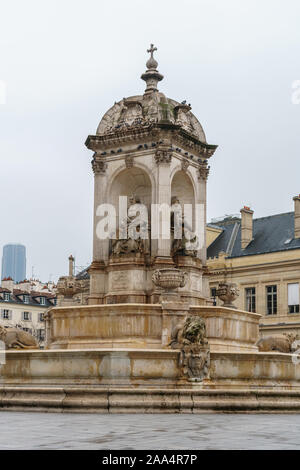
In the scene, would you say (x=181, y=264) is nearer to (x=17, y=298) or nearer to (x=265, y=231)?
(x=265, y=231)

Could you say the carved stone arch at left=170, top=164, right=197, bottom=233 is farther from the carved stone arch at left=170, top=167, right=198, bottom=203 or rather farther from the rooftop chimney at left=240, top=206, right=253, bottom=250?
the rooftop chimney at left=240, top=206, right=253, bottom=250

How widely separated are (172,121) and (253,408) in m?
10.4

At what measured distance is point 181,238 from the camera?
21266 millimetres

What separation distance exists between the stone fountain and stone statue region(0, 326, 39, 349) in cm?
11

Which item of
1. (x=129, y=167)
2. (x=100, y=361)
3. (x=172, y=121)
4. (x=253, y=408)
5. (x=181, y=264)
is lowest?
(x=253, y=408)

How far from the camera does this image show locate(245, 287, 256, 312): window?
5806 centimetres

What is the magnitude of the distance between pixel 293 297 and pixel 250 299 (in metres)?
4.50

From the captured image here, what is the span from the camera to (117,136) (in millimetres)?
21844

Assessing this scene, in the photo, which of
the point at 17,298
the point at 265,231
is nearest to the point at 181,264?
the point at 265,231

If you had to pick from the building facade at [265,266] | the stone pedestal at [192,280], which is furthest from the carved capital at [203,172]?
the building facade at [265,266]

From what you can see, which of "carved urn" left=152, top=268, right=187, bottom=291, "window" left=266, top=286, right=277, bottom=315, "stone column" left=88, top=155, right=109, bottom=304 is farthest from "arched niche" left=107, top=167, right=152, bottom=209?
"window" left=266, top=286, right=277, bottom=315

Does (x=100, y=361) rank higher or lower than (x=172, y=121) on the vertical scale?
lower

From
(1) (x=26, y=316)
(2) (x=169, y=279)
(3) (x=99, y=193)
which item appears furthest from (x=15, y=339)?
(1) (x=26, y=316)

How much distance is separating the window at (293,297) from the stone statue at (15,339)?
37514 mm
